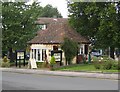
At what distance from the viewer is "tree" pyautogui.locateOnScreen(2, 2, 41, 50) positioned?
137 feet

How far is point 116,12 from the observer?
35562 millimetres

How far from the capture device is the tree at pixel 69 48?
34.6 meters

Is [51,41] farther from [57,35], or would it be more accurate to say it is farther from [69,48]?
[69,48]

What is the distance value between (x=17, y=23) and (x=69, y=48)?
31.6ft

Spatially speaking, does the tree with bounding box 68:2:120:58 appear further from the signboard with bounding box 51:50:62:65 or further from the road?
the road

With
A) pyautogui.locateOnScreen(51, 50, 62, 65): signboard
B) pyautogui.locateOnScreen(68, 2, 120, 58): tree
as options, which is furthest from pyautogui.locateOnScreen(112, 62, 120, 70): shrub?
pyautogui.locateOnScreen(51, 50, 62, 65): signboard

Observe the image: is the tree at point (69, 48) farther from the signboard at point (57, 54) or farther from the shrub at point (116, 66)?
the shrub at point (116, 66)

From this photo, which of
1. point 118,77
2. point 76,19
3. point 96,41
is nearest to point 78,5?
point 76,19

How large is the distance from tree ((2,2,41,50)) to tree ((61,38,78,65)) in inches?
335

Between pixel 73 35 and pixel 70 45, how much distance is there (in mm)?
4962

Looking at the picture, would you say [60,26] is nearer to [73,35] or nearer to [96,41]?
[73,35]

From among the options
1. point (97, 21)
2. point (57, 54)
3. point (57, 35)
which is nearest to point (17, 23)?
point (57, 35)

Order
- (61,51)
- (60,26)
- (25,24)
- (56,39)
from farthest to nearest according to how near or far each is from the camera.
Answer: (25,24) → (60,26) → (56,39) → (61,51)

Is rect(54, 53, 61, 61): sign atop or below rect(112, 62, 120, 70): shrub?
atop
